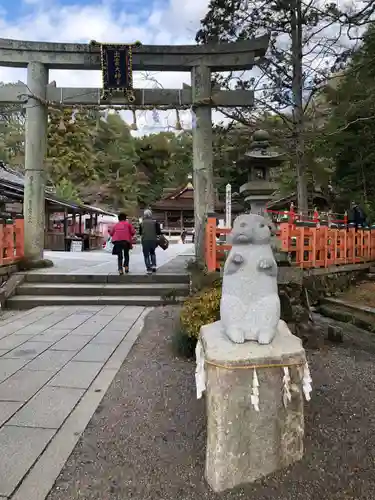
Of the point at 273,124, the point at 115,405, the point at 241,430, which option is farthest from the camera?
the point at 273,124

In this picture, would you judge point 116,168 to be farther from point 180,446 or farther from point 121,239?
point 180,446

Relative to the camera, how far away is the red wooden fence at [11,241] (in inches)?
305

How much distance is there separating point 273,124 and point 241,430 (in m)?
12.0

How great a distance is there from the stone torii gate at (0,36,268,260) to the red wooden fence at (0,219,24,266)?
199 mm

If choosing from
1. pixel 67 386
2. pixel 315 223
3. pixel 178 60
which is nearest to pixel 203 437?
pixel 67 386

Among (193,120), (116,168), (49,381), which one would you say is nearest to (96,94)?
(193,120)

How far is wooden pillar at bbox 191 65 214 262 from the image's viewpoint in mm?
8859

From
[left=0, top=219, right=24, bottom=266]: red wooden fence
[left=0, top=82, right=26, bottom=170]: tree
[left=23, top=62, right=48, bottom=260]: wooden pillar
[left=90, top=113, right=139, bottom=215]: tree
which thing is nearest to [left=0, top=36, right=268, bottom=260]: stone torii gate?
[left=23, top=62, right=48, bottom=260]: wooden pillar

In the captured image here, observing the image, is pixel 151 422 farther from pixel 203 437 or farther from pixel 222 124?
pixel 222 124

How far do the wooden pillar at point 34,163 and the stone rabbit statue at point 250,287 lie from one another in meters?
7.19

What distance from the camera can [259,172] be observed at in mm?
7465

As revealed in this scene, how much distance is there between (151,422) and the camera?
300 centimetres

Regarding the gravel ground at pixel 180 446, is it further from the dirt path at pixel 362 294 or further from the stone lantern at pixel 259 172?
the dirt path at pixel 362 294

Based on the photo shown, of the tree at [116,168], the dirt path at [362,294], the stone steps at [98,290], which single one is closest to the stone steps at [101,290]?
the stone steps at [98,290]
